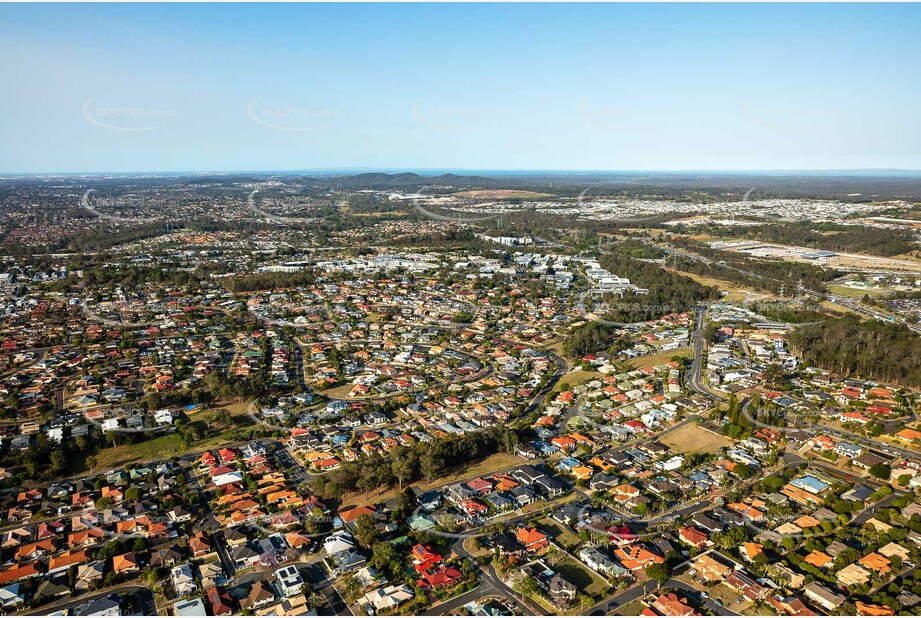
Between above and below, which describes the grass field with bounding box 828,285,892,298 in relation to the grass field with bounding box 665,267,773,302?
above

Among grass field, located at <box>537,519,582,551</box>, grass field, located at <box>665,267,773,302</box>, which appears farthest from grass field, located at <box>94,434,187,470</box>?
grass field, located at <box>665,267,773,302</box>

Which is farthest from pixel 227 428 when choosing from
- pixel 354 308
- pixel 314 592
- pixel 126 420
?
pixel 354 308

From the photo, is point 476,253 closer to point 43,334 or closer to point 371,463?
point 43,334

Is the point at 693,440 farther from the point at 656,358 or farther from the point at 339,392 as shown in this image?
the point at 339,392

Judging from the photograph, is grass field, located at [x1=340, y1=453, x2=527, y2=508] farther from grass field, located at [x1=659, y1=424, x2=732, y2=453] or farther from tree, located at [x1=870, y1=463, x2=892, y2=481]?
tree, located at [x1=870, y1=463, x2=892, y2=481]

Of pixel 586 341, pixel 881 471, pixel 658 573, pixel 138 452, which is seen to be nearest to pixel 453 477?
pixel 658 573

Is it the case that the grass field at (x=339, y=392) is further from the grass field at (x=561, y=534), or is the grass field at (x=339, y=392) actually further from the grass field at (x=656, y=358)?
the grass field at (x=656, y=358)
